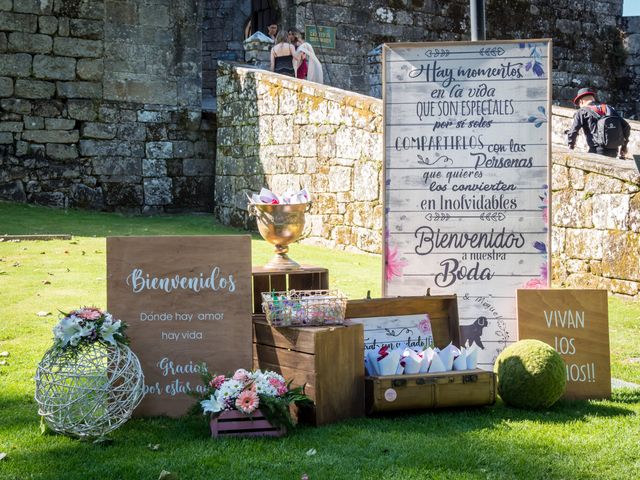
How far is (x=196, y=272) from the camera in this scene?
4629mm

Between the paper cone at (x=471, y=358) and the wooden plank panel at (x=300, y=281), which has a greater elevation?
the wooden plank panel at (x=300, y=281)

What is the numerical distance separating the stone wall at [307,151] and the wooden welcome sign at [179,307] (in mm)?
6069

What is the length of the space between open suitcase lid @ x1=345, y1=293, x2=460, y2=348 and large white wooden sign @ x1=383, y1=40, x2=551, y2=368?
361 millimetres

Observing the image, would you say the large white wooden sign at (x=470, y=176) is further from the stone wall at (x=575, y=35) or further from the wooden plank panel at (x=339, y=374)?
the stone wall at (x=575, y=35)

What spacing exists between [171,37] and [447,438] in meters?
11.2

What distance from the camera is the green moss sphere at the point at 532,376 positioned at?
459cm

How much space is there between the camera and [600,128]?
35.3 ft

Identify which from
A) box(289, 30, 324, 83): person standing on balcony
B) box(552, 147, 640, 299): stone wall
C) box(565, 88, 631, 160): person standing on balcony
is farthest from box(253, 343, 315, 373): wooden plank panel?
box(289, 30, 324, 83): person standing on balcony

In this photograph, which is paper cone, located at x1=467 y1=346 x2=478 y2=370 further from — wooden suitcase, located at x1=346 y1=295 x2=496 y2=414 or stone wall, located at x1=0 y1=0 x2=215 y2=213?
stone wall, located at x1=0 y1=0 x2=215 y2=213

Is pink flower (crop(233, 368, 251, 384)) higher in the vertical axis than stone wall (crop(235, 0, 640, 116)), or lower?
lower

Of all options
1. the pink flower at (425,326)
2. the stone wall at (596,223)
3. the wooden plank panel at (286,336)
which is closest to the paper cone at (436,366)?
the pink flower at (425,326)

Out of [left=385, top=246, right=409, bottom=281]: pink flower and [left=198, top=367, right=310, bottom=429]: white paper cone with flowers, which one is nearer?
[left=198, top=367, right=310, bottom=429]: white paper cone with flowers

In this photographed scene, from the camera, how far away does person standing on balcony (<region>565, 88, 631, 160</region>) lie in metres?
10.7

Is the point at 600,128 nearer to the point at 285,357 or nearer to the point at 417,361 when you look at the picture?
the point at 417,361
